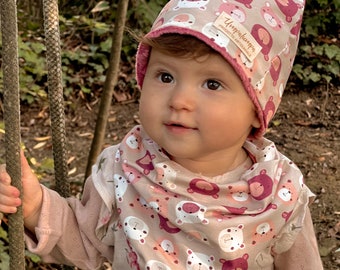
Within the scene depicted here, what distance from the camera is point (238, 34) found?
68.0 inches

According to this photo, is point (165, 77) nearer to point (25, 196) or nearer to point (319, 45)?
point (25, 196)

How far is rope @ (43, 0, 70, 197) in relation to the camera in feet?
6.17

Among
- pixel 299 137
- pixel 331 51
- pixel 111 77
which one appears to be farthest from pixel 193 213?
pixel 331 51

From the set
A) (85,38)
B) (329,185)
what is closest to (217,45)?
(329,185)

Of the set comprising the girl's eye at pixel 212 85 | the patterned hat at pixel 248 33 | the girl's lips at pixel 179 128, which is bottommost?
the girl's lips at pixel 179 128

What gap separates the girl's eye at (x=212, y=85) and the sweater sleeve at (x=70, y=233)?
0.44 m

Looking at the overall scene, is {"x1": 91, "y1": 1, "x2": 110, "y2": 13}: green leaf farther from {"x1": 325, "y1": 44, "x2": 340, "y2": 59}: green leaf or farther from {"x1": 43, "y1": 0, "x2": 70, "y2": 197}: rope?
{"x1": 43, "y1": 0, "x2": 70, "y2": 197}: rope

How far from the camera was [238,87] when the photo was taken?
1.75 meters

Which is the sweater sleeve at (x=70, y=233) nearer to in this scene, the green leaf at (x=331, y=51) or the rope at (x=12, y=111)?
the rope at (x=12, y=111)

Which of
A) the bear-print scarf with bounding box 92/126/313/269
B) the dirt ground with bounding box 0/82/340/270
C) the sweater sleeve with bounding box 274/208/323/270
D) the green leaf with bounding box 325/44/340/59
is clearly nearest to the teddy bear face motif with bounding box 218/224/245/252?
the bear-print scarf with bounding box 92/126/313/269

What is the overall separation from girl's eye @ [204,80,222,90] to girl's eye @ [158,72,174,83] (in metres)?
0.09

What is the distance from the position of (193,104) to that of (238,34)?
0.65ft

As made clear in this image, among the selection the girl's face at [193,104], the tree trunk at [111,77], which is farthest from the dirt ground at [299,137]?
the girl's face at [193,104]

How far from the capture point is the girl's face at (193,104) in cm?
171
